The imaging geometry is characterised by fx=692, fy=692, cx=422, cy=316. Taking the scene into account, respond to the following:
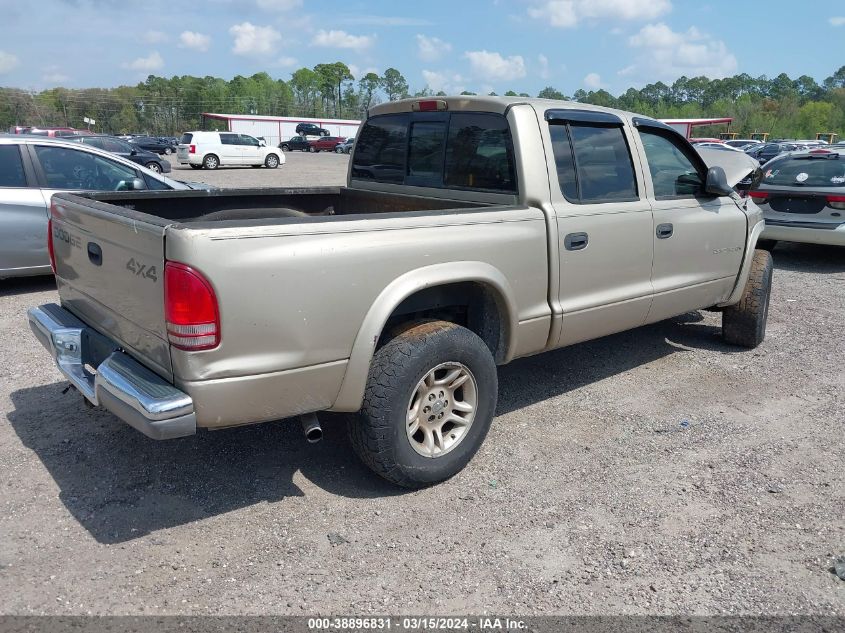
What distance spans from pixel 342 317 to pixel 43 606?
161 centimetres

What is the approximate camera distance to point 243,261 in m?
2.75

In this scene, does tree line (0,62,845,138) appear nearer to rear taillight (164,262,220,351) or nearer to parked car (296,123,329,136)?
parked car (296,123,329,136)

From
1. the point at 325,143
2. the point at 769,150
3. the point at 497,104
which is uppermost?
the point at 769,150

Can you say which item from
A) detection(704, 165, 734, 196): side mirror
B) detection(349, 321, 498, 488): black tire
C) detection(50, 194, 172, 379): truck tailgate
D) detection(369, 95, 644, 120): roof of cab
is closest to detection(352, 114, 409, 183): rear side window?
detection(369, 95, 644, 120): roof of cab

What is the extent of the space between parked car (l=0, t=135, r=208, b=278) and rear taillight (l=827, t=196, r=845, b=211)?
28.2 feet

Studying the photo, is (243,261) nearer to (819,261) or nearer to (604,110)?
(604,110)

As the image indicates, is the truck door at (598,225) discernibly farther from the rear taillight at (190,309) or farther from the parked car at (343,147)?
the parked car at (343,147)

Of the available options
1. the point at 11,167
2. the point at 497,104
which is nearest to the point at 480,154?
the point at 497,104

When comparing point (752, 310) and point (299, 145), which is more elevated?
point (299, 145)

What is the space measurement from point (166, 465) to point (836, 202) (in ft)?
29.9

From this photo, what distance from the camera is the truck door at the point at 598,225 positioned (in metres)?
4.05

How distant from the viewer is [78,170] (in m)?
7.54

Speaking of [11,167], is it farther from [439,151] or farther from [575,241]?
[575,241]

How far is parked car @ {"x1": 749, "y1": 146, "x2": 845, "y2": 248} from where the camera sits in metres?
9.28
